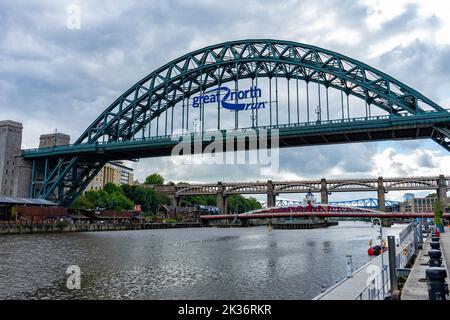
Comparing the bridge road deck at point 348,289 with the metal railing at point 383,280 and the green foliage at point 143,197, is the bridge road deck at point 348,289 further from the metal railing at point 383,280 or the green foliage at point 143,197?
the green foliage at point 143,197

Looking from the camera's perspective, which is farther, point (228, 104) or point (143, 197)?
point (143, 197)

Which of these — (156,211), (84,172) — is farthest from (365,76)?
(156,211)

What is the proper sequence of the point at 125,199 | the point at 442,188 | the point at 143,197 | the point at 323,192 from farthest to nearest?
1. the point at 323,192
2. the point at 143,197
3. the point at 442,188
4. the point at 125,199

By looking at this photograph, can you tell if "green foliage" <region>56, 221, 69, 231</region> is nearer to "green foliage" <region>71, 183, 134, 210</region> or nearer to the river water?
the river water

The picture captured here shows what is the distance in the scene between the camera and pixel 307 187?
168875 mm

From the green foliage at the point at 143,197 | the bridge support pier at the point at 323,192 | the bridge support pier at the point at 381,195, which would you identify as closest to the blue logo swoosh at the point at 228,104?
the green foliage at the point at 143,197

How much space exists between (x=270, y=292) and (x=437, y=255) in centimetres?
1052

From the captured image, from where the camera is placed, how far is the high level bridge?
494 ft

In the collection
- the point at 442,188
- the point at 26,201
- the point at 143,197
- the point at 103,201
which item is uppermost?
the point at 442,188

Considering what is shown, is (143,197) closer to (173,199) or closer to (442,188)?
(173,199)

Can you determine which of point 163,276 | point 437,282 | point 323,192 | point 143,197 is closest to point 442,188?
point 323,192

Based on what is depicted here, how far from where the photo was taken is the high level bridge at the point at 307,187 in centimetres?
15050

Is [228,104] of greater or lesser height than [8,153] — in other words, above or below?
above

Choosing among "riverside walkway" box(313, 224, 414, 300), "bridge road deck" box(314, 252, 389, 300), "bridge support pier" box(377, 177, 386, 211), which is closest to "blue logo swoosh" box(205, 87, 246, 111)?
"riverside walkway" box(313, 224, 414, 300)
